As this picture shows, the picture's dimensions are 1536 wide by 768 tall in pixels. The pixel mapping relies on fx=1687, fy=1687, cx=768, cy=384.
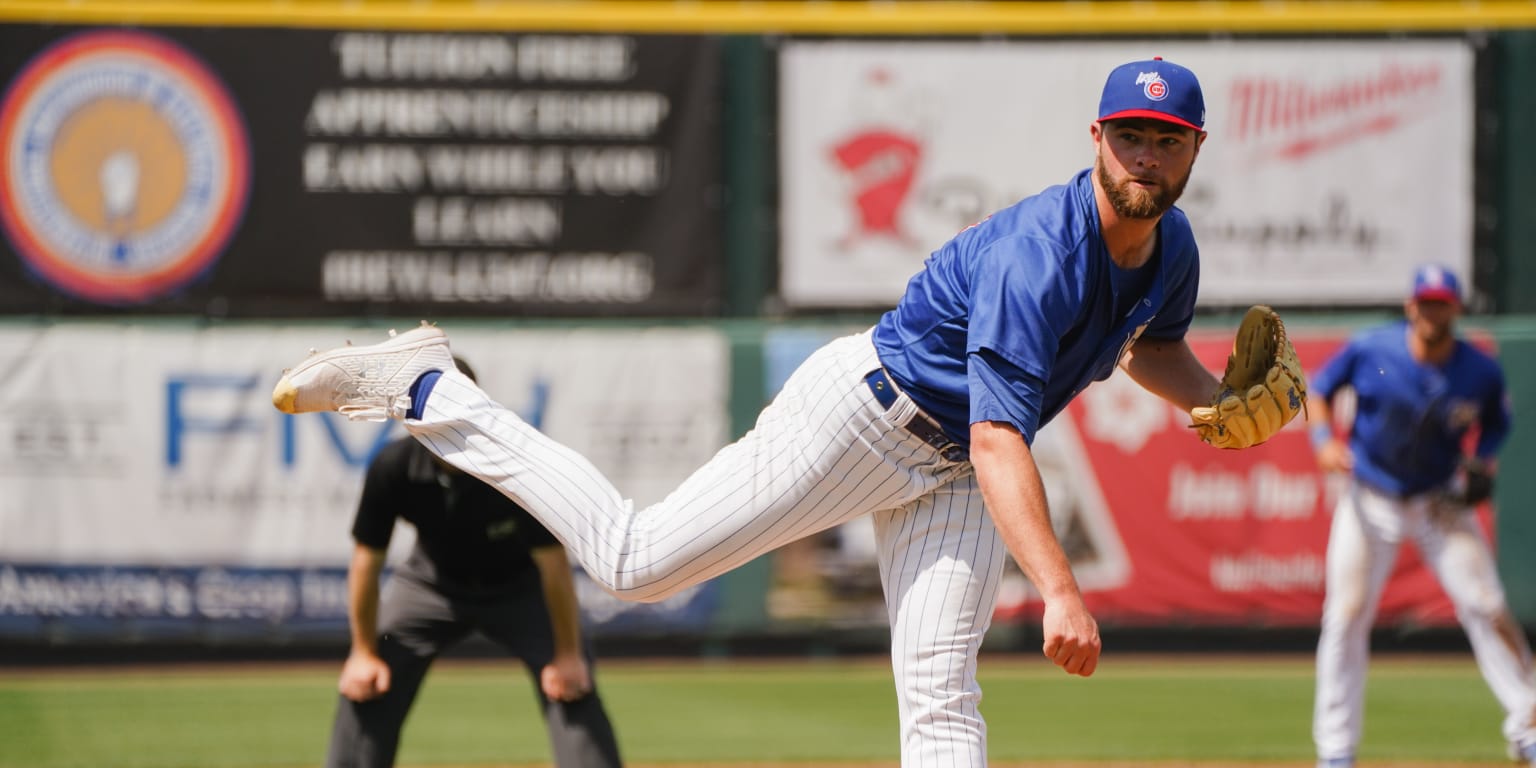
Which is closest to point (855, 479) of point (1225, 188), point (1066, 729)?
point (1066, 729)

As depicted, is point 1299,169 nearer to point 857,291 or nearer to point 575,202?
point 857,291

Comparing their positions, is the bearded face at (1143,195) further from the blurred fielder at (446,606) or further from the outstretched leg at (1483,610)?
the outstretched leg at (1483,610)

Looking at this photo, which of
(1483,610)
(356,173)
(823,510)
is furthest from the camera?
(356,173)

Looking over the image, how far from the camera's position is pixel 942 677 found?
382 centimetres

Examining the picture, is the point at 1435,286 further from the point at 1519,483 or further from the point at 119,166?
the point at 119,166

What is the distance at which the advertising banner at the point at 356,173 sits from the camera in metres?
10.9

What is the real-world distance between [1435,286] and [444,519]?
14.3ft

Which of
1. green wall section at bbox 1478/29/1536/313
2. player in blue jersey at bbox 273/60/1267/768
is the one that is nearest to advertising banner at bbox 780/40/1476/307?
green wall section at bbox 1478/29/1536/313

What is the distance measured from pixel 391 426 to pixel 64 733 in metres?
2.98

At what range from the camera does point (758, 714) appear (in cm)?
872

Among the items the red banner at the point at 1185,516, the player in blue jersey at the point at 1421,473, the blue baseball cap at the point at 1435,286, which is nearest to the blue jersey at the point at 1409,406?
the player in blue jersey at the point at 1421,473

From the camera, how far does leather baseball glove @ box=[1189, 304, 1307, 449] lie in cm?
407

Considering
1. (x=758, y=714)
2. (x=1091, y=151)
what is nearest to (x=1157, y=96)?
(x=758, y=714)

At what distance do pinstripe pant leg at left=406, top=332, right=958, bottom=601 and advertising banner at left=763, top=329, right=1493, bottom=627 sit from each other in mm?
6693
